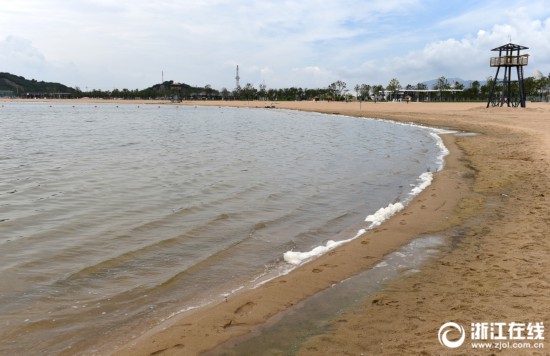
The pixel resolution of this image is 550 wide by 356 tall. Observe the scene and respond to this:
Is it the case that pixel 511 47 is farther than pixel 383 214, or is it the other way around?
pixel 511 47

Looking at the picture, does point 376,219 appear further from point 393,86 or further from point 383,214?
point 393,86

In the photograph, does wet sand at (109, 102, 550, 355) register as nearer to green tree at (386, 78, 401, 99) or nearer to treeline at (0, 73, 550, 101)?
treeline at (0, 73, 550, 101)

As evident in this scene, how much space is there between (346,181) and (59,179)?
33.7ft

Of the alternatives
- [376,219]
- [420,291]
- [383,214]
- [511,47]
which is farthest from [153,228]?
[511,47]

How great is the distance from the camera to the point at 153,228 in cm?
898

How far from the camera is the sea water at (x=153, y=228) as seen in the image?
17.9 ft

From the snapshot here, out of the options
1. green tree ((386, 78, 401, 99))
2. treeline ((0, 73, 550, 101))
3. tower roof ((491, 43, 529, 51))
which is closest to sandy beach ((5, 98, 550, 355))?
tower roof ((491, 43, 529, 51))

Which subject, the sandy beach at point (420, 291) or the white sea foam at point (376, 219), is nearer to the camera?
the sandy beach at point (420, 291)

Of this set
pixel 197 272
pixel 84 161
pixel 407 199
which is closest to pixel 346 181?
pixel 407 199

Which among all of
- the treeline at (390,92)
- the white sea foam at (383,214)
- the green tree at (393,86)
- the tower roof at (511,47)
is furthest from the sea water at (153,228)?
the green tree at (393,86)

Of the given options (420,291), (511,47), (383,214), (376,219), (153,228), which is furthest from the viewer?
(511,47)

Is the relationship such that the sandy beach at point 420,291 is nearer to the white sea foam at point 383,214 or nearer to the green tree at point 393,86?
the white sea foam at point 383,214

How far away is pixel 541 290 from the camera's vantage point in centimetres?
527

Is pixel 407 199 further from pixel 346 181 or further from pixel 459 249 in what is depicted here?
pixel 459 249
